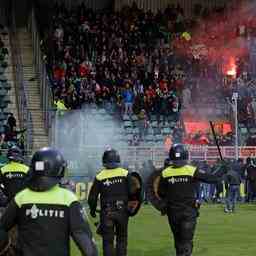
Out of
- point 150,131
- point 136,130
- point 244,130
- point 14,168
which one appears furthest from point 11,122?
point 14,168

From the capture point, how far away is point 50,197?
6414mm

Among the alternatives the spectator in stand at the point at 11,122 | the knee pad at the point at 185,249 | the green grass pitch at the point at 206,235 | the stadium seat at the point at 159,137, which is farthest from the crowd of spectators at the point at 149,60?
the knee pad at the point at 185,249

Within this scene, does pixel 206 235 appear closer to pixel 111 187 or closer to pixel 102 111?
pixel 111 187

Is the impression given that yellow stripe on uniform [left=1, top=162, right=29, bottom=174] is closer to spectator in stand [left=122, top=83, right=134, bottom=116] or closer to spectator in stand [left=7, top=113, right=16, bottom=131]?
spectator in stand [left=7, top=113, right=16, bottom=131]

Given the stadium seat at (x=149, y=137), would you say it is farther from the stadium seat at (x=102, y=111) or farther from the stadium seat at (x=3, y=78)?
the stadium seat at (x=3, y=78)

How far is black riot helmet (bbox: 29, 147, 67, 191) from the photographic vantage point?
20.5 ft

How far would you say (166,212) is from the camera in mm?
11883

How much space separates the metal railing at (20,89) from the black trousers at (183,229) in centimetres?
1590

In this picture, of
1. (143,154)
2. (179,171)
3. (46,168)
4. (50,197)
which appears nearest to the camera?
(46,168)

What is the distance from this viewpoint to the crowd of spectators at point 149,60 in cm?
3247

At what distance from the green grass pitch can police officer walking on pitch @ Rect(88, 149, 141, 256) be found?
2891mm

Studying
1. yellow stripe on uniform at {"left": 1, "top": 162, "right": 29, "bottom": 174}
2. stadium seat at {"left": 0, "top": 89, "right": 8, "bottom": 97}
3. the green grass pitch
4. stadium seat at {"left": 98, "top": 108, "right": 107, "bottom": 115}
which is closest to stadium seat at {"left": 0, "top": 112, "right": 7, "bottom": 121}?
stadium seat at {"left": 0, "top": 89, "right": 8, "bottom": 97}

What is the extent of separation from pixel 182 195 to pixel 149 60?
79.6 feet

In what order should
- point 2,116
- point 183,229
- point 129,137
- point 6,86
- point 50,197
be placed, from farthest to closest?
point 6,86 < point 129,137 < point 2,116 < point 183,229 < point 50,197
